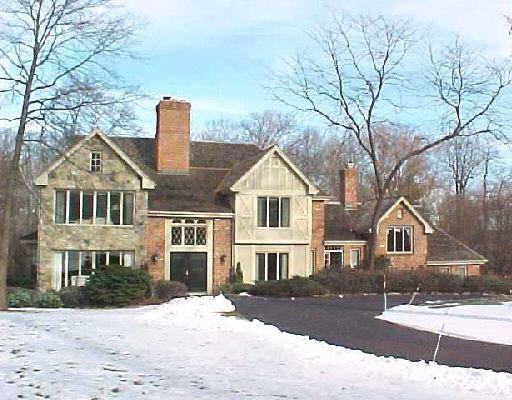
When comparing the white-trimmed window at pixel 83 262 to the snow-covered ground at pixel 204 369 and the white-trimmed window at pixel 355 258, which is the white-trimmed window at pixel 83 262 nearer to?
the white-trimmed window at pixel 355 258

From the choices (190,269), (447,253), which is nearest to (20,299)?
(190,269)

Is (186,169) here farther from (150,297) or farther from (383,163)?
(383,163)

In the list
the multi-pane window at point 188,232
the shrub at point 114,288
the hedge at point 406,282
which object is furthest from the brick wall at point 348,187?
the shrub at point 114,288

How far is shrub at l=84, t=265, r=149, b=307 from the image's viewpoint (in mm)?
29156

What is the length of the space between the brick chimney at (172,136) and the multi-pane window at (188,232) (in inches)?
163

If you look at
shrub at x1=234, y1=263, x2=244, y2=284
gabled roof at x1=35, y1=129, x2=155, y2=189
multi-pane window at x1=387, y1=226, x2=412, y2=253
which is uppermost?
gabled roof at x1=35, y1=129, x2=155, y2=189

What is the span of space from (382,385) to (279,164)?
27.0 m

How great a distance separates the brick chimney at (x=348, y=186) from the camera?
155 feet

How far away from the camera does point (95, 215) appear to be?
34.9 metres

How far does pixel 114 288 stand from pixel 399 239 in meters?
20.6

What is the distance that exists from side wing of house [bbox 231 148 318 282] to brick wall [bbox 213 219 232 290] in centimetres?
42

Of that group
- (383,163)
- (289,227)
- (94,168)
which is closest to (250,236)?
(289,227)

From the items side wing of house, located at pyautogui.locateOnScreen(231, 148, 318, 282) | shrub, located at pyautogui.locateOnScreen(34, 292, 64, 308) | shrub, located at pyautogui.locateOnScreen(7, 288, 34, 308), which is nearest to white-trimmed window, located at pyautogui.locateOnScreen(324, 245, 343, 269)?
side wing of house, located at pyautogui.locateOnScreen(231, 148, 318, 282)

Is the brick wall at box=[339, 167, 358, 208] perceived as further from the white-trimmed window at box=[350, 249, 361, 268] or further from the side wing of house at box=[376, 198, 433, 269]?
the white-trimmed window at box=[350, 249, 361, 268]
